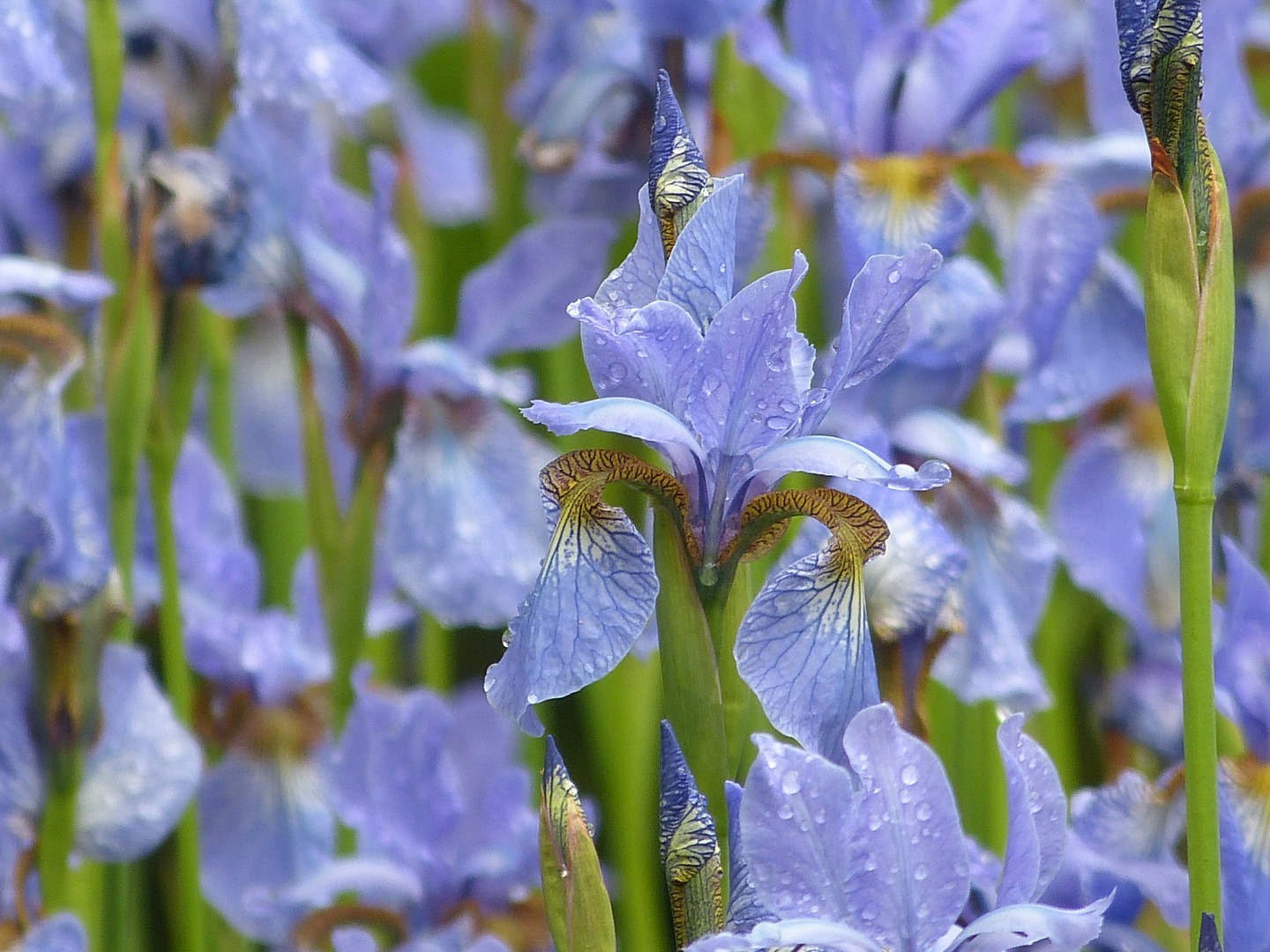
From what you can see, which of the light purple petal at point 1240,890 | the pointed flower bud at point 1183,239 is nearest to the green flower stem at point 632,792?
the light purple petal at point 1240,890

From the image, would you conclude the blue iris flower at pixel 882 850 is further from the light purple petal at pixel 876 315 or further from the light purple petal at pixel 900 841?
the light purple petal at pixel 876 315

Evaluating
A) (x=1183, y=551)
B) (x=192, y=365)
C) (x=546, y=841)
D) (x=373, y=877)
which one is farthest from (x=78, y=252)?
(x=1183, y=551)

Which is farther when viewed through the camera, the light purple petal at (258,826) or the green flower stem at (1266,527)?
the green flower stem at (1266,527)

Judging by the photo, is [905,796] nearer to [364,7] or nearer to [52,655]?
[52,655]

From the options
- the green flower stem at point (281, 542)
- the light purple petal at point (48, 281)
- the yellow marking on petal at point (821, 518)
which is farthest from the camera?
the green flower stem at point (281, 542)

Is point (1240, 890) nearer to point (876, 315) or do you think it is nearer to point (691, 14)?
point (876, 315)
